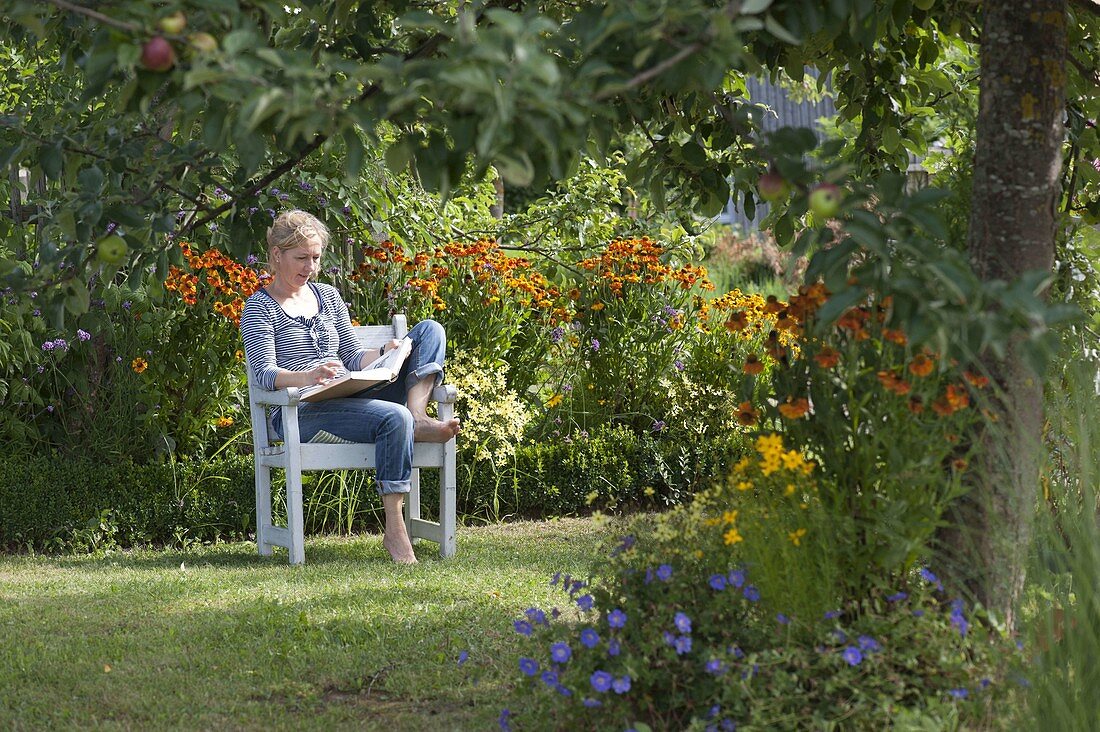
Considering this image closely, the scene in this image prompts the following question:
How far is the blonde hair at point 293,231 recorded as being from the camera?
14.6 ft

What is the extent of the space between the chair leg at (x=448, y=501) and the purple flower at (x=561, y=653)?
238cm

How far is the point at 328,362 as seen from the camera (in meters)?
4.44

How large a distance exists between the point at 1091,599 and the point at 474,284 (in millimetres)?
3879

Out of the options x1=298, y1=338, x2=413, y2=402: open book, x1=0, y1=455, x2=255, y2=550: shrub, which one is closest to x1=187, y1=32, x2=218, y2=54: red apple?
x1=298, y1=338, x2=413, y2=402: open book

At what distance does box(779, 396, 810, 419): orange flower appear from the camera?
2.26m

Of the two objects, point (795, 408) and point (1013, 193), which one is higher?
point (1013, 193)

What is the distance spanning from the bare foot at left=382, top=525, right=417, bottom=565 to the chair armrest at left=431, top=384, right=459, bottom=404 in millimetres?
519

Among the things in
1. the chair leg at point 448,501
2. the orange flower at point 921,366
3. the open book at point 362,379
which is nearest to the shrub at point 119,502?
the open book at point 362,379

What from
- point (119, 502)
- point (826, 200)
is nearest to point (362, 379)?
point (119, 502)

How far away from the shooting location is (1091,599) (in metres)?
2.13

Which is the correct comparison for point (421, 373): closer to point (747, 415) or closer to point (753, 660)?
point (747, 415)

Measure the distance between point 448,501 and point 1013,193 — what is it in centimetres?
279

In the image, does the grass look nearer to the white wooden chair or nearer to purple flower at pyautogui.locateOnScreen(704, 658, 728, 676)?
the white wooden chair

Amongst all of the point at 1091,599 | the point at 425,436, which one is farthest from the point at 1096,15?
the point at 425,436
